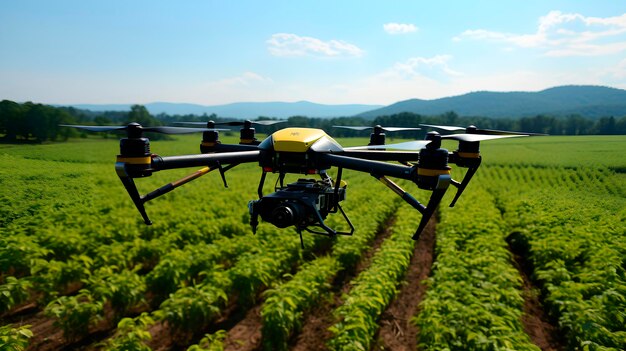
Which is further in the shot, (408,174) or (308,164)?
(308,164)

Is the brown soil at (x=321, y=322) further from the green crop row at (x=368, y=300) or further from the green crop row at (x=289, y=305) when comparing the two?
the green crop row at (x=368, y=300)

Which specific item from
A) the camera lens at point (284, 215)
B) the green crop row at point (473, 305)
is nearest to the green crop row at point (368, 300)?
the green crop row at point (473, 305)

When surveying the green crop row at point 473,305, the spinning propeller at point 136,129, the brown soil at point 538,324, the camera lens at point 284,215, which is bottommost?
the brown soil at point 538,324

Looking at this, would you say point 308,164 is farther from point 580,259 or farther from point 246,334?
point 580,259

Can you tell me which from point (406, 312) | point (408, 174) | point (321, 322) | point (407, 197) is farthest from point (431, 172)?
point (406, 312)

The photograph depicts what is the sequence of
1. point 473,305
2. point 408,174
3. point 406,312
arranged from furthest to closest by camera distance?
point 406,312, point 473,305, point 408,174

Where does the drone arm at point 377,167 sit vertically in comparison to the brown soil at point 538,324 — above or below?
above

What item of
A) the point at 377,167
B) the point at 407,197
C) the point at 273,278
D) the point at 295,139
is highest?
the point at 295,139
